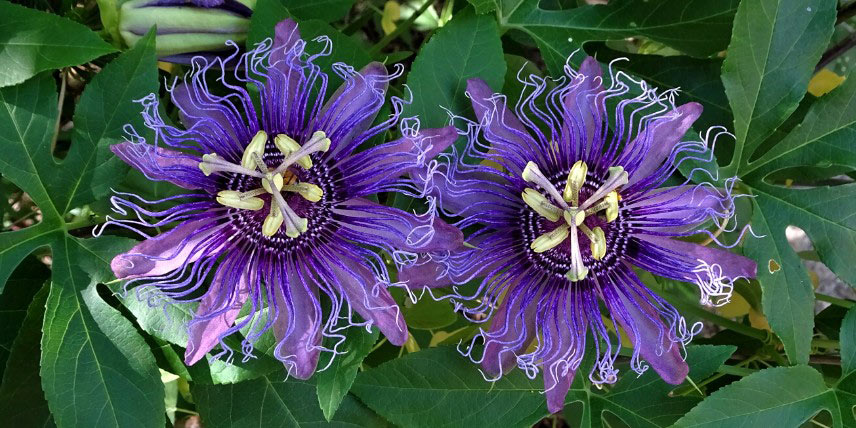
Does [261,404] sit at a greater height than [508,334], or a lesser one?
lesser

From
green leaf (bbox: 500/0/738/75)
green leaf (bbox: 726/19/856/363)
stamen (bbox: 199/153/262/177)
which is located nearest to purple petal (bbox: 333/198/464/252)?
stamen (bbox: 199/153/262/177)

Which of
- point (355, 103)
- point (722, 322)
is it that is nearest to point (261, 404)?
point (355, 103)

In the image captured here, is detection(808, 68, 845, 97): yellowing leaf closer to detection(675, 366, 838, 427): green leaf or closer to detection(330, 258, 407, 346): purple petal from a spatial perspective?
detection(675, 366, 838, 427): green leaf

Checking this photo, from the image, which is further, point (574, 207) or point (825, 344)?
point (825, 344)

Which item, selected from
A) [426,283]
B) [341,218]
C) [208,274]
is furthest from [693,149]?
[208,274]

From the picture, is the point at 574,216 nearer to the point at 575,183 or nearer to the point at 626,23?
the point at 575,183

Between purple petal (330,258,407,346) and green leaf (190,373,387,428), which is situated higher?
purple petal (330,258,407,346)

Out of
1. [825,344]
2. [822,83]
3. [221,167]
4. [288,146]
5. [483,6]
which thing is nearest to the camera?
[221,167]
